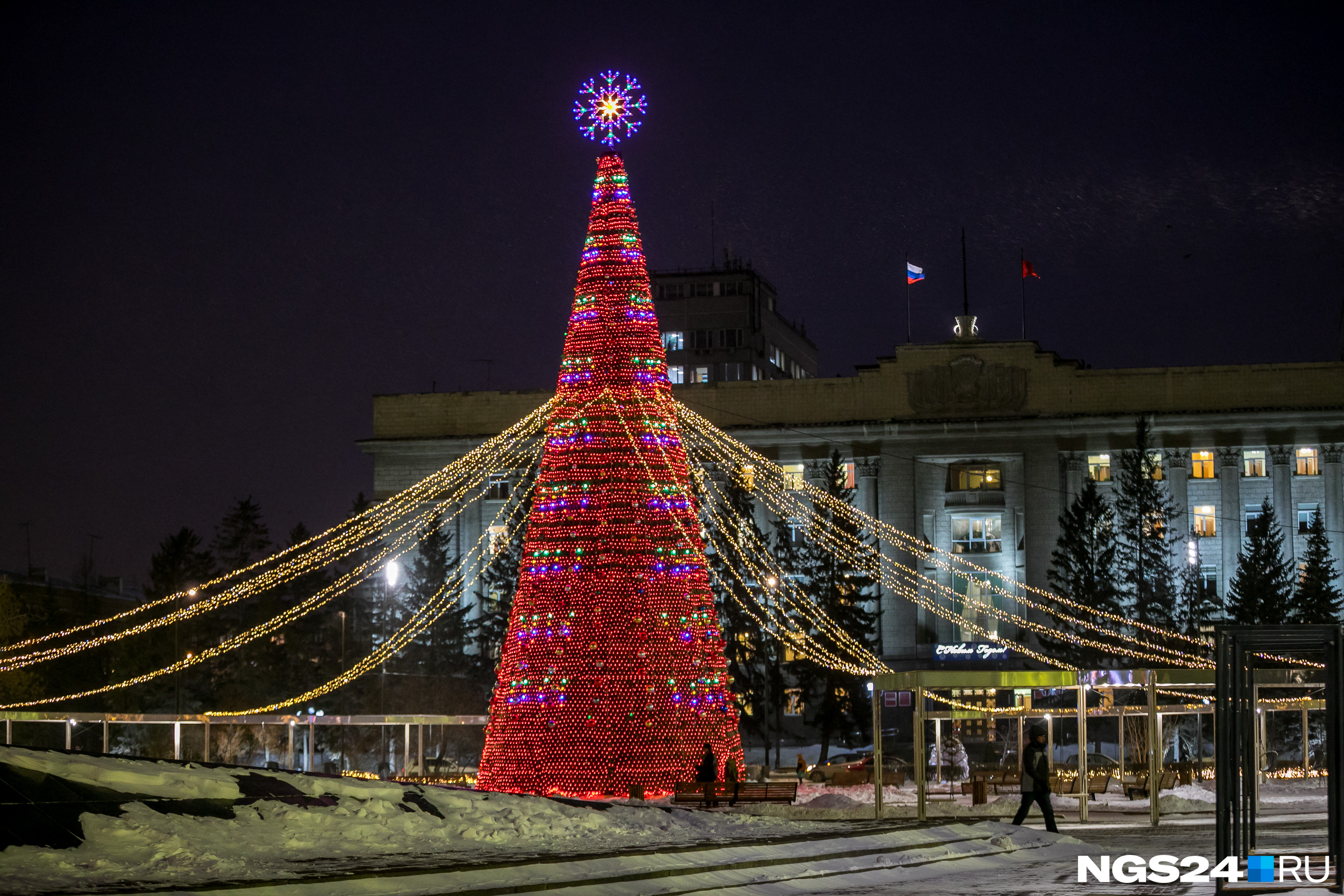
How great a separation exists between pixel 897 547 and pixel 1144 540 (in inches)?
423

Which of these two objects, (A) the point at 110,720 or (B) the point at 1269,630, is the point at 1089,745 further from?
(B) the point at 1269,630

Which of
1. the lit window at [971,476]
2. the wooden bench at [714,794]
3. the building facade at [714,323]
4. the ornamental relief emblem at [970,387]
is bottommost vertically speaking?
the wooden bench at [714,794]

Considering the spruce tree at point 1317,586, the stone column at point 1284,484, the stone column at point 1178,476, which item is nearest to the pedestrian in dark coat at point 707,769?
the spruce tree at point 1317,586

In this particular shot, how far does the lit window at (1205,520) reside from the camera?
2621 inches

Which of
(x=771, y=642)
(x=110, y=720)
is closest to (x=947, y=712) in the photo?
(x=110, y=720)

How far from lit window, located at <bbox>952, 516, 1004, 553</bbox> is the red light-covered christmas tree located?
45921 millimetres

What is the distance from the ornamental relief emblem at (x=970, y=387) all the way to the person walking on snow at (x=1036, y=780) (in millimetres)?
48857

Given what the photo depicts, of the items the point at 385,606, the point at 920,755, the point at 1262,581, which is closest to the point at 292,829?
the point at 920,755

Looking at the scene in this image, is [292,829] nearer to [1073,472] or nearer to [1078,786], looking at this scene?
[1078,786]

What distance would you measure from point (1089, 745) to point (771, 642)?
38.8 feet

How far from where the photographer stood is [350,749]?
4800 centimetres

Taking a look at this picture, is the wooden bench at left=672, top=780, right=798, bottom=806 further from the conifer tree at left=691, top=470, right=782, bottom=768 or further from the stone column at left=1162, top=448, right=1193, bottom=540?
the stone column at left=1162, top=448, right=1193, bottom=540

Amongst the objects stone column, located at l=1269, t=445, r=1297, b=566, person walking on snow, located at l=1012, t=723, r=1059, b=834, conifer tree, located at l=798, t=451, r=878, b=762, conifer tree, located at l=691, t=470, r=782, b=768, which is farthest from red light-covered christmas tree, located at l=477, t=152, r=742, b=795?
stone column, located at l=1269, t=445, r=1297, b=566

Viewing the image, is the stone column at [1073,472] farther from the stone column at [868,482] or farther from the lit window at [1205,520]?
the stone column at [868,482]
